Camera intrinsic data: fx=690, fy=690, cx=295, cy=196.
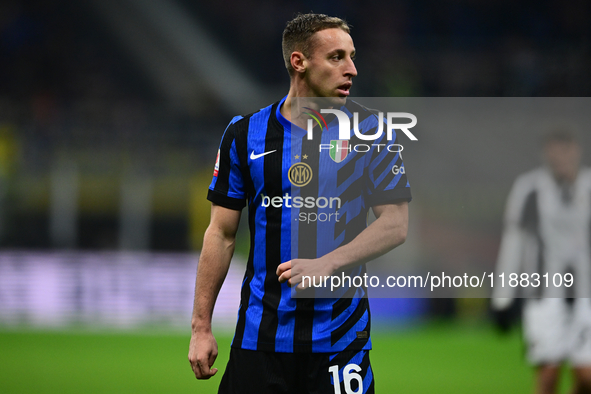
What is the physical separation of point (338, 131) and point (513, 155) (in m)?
1.32

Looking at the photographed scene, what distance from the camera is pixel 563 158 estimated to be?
149 inches

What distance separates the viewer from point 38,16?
15734 millimetres

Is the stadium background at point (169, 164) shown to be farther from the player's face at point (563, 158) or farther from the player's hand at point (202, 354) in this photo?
the player's hand at point (202, 354)

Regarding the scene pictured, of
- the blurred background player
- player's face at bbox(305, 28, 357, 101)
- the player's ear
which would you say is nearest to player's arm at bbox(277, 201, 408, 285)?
player's face at bbox(305, 28, 357, 101)

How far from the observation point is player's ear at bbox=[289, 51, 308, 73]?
2.65 meters

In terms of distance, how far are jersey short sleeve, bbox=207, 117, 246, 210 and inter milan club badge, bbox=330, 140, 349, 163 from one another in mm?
368

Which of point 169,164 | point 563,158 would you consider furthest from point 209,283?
point 169,164

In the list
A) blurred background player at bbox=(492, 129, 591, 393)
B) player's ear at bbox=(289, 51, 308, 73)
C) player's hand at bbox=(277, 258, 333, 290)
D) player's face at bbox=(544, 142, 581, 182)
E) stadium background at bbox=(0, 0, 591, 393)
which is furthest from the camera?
stadium background at bbox=(0, 0, 591, 393)

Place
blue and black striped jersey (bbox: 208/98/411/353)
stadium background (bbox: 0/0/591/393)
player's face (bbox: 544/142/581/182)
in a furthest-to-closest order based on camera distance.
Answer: stadium background (bbox: 0/0/591/393) < player's face (bbox: 544/142/581/182) < blue and black striped jersey (bbox: 208/98/411/353)

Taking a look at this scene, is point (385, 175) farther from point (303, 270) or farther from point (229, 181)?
point (229, 181)

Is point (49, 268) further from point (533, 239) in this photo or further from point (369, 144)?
point (369, 144)

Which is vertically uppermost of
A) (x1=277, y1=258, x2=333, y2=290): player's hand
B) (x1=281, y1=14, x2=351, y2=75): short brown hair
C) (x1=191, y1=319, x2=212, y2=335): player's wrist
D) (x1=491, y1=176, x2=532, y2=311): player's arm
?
(x1=281, y1=14, x2=351, y2=75): short brown hair

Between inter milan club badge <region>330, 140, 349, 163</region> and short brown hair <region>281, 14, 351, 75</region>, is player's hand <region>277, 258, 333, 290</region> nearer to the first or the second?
inter milan club badge <region>330, 140, 349, 163</region>

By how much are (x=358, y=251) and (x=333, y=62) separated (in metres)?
0.72
